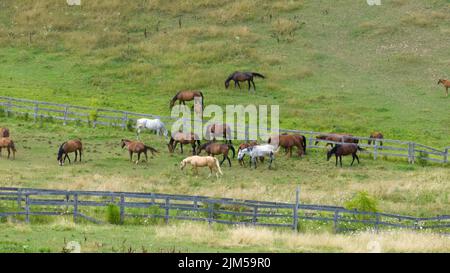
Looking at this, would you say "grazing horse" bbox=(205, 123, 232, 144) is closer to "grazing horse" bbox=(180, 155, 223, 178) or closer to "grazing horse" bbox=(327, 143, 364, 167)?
"grazing horse" bbox=(327, 143, 364, 167)

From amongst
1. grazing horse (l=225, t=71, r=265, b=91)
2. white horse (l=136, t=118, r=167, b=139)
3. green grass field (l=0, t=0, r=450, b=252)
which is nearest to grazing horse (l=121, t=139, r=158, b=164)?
green grass field (l=0, t=0, r=450, b=252)

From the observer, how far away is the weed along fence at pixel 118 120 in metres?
39.9

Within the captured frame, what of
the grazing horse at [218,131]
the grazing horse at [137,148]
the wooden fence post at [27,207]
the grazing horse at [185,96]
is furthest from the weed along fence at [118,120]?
the wooden fence post at [27,207]

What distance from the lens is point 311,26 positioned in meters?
61.8

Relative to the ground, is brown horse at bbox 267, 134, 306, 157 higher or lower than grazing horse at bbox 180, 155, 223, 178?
higher

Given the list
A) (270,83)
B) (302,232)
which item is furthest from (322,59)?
(302,232)

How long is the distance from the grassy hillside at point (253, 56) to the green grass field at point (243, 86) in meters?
0.12

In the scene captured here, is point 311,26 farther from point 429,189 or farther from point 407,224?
point 407,224

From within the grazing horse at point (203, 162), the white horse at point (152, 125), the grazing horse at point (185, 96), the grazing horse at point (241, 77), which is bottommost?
the grazing horse at point (203, 162)

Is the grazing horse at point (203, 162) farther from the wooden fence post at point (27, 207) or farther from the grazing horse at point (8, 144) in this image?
the wooden fence post at point (27, 207)

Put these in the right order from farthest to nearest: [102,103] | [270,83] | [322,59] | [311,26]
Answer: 1. [311,26]
2. [322,59]
3. [270,83]
4. [102,103]

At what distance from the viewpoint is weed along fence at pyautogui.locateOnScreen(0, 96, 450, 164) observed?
3991 centimetres

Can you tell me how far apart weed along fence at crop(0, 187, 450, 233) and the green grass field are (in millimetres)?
1238

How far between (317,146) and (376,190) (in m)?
7.29
